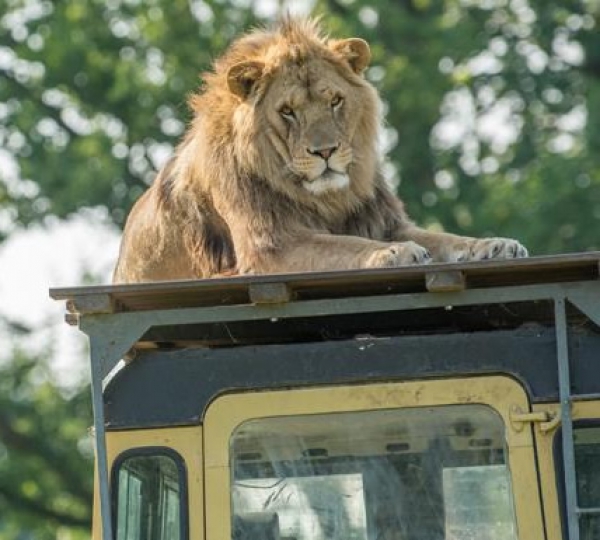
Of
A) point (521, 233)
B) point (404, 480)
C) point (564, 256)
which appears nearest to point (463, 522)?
point (404, 480)

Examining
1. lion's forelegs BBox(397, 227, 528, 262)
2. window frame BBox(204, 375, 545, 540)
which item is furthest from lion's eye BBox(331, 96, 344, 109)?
window frame BBox(204, 375, 545, 540)

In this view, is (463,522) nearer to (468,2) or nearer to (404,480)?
(404,480)

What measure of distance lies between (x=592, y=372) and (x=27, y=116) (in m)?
18.3

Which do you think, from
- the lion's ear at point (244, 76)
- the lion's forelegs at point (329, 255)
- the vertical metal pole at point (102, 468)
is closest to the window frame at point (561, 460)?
the lion's forelegs at point (329, 255)

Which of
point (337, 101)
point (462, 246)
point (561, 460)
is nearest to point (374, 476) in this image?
point (561, 460)

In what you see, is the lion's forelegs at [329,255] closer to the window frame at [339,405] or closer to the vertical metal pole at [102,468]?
the window frame at [339,405]

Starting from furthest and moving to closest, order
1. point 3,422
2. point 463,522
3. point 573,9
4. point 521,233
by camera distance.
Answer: point 3,422 → point 573,9 → point 521,233 → point 463,522

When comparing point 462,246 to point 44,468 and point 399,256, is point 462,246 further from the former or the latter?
point 44,468

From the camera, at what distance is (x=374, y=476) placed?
650cm

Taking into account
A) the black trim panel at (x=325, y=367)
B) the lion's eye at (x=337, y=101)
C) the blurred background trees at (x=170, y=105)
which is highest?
the blurred background trees at (x=170, y=105)

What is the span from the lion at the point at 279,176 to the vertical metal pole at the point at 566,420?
4.75 ft

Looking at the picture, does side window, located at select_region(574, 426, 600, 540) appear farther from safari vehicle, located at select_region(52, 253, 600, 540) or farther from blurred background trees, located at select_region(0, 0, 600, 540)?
blurred background trees, located at select_region(0, 0, 600, 540)

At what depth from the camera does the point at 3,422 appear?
2423 cm

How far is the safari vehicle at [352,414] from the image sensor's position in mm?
6434
